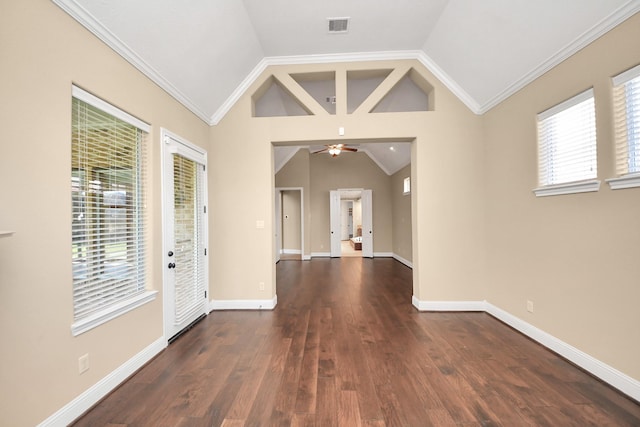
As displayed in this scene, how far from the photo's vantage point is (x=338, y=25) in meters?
3.21

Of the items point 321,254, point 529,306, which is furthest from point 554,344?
point 321,254

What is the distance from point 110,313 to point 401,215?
24.0 ft

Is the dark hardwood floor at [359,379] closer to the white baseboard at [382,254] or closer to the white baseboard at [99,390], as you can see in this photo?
the white baseboard at [99,390]

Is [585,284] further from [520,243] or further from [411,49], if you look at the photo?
[411,49]

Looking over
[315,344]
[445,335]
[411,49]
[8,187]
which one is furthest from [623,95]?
[8,187]

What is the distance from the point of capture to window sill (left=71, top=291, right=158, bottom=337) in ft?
6.03

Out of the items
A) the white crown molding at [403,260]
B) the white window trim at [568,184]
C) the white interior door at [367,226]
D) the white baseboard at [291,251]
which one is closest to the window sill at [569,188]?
the white window trim at [568,184]

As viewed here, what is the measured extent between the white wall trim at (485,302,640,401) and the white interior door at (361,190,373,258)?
18.9 ft

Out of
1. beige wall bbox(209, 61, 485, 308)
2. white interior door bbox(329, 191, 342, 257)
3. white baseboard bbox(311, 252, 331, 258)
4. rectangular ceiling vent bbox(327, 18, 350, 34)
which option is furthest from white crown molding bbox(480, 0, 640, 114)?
white baseboard bbox(311, 252, 331, 258)

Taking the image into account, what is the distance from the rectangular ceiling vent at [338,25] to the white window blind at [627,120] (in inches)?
101

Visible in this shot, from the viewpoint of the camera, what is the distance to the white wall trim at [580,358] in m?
1.97

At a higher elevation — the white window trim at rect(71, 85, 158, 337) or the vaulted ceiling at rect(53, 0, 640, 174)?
the vaulted ceiling at rect(53, 0, 640, 174)

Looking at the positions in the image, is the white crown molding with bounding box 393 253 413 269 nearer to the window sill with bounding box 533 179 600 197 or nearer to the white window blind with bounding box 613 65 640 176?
the window sill with bounding box 533 179 600 197

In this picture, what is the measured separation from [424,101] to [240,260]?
375cm
